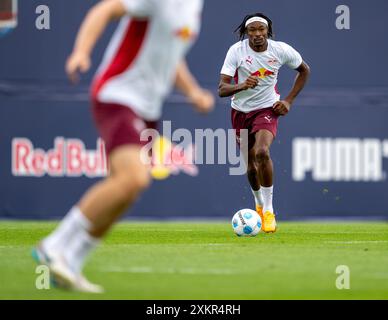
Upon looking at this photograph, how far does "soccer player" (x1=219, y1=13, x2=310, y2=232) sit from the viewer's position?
11422 millimetres

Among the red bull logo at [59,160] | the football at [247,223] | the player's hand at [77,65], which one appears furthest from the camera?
the red bull logo at [59,160]

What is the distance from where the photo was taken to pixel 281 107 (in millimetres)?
11516

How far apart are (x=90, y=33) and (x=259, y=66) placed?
6.04 m

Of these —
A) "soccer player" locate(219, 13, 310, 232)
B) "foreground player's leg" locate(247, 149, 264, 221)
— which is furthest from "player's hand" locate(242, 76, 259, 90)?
"foreground player's leg" locate(247, 149, 264, 221)

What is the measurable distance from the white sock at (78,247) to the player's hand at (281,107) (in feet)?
19.3

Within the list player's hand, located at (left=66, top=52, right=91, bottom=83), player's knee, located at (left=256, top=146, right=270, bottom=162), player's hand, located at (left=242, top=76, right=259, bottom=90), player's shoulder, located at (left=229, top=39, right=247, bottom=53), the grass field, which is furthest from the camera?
player's shoulder, located at (left=229, top=39, right=247, bottom=53)

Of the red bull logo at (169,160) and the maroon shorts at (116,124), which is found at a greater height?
the maroon shorts at (116,124)

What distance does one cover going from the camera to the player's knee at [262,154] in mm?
11195

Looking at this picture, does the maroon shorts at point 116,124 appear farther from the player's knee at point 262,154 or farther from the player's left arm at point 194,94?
the player's knee at point 262,154

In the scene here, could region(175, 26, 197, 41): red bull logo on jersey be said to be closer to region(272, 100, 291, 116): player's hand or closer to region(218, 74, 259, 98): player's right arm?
region(218, 74, 259, 98): player's right arm

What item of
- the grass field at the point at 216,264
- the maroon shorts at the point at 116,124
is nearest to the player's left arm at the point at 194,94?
the maroon shorts at the point at 116,124

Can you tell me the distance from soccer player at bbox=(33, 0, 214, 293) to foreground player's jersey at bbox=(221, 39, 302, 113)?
17.0 ft

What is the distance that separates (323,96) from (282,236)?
4375 millimetres
